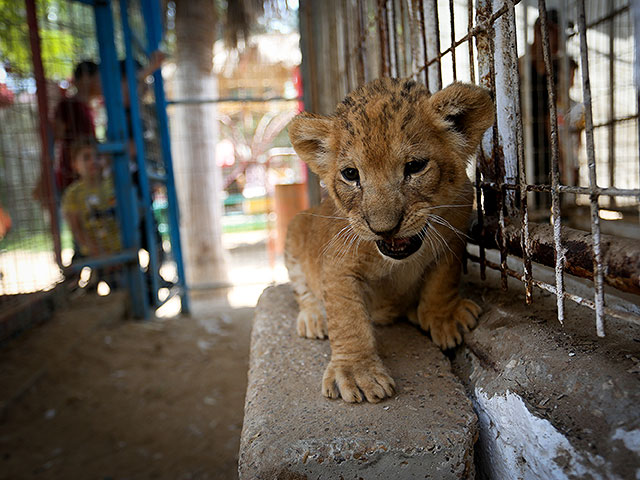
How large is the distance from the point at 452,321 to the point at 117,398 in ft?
9.91

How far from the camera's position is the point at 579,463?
48.3 inches

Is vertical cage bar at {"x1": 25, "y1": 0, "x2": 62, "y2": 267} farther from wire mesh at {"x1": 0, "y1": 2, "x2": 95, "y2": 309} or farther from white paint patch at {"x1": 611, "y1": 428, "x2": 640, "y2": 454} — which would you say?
white paint patch at {"x1": 611, "y1": 428, "x2": 640, "y2": 454}

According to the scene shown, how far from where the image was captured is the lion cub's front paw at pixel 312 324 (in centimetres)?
247

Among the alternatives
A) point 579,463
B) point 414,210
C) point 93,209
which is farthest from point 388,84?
point 93,209

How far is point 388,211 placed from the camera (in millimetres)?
1771

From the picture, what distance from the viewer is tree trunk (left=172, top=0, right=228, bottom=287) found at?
831 centimetres

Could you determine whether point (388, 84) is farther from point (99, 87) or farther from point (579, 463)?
point (99, 87)

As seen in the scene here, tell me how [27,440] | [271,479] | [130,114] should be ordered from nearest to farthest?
[271,479]
[27,440]
[130,114]

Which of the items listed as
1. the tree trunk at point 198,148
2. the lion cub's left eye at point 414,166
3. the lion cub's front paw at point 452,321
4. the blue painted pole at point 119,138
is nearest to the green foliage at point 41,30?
the blue painted pole at point 119,138

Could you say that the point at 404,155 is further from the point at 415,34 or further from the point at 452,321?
A: the point at 415,34

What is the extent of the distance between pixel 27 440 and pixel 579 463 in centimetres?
358

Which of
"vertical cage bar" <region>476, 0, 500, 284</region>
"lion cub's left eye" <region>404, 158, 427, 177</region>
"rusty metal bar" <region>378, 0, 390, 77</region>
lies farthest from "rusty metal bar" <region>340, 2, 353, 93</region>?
"lion cub's left eye" <region>404, 158, 427, 177</region>

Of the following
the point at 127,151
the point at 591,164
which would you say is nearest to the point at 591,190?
the point at 591,164

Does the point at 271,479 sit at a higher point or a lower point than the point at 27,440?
higher
